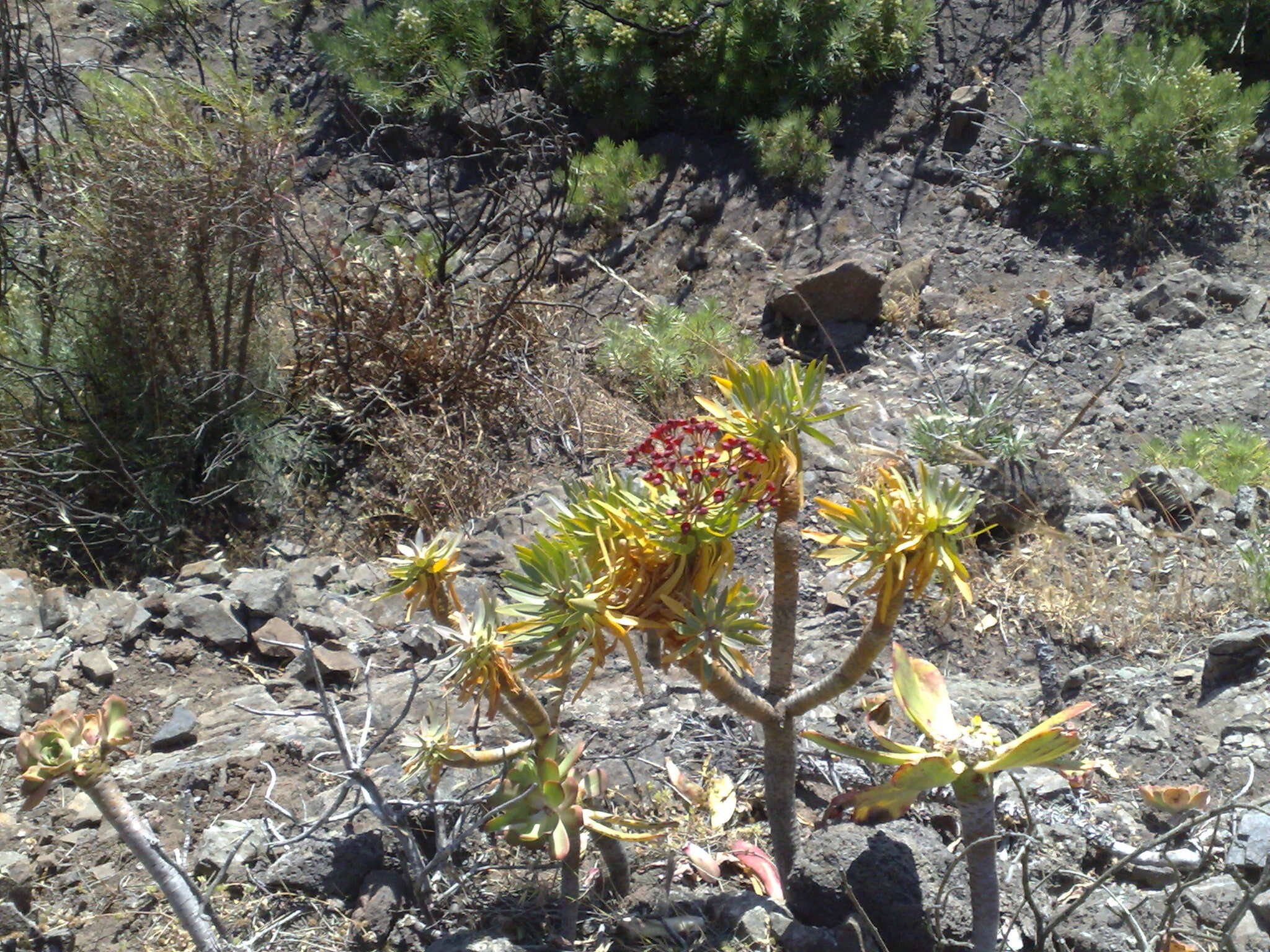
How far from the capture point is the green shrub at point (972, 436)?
347 cm

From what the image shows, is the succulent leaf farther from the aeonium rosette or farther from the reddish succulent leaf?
the aeonium rosette

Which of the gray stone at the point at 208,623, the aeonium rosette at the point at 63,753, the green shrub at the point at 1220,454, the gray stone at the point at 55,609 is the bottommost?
the gray stone at the point at 55,609

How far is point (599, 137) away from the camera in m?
6.83

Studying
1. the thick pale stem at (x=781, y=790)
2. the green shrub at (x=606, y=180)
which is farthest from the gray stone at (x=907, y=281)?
the thick pale stem at (x=781, y=790)

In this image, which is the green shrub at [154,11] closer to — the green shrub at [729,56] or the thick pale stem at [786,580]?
the green shrub at [729,56]

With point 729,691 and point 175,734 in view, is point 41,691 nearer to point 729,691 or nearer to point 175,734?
point 175,734

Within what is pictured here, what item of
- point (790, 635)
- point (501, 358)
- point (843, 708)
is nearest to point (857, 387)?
point (501, 358)

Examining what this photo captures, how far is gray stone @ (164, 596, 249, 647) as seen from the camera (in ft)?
9.85

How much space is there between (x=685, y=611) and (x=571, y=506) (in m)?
0.25

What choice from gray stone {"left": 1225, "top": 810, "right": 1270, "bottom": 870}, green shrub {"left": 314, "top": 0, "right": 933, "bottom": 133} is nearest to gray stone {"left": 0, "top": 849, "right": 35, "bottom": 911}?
gray stone {"left": 1225, "top": 810, "right": 1270, "bottom": 870}

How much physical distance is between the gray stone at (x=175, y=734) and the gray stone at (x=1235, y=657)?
250cm

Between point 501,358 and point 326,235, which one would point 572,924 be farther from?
point 326,235

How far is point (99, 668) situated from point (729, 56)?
17.1ft

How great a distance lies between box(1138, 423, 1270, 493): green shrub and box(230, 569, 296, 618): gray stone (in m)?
3.15
